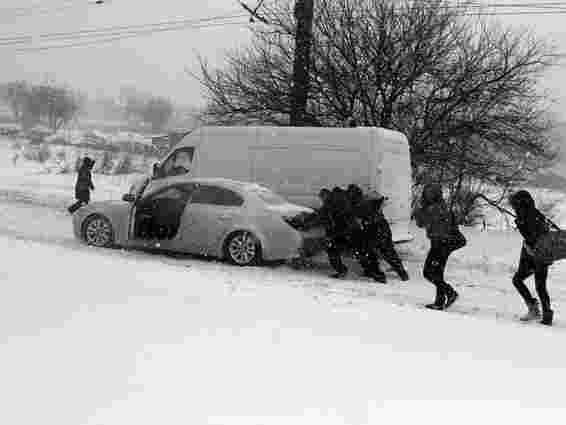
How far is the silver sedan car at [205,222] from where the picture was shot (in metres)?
10.4

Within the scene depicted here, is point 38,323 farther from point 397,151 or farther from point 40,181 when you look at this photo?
point 40,181

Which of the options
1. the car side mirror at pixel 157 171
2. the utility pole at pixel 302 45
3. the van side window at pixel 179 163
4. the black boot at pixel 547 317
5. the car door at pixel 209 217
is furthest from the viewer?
the utility pole at pixel 302 45

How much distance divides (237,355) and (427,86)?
13911mm

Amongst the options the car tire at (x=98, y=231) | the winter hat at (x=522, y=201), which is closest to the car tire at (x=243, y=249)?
the car tire at (x=98, y=231)

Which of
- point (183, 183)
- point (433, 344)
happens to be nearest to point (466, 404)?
point (433, 344)

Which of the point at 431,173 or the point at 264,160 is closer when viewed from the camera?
the point at 264,160

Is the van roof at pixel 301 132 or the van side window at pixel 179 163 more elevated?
the van roof at pixel 301 132

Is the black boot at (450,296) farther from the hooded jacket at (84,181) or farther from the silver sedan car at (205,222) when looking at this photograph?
the hooded jacket at (84,181)

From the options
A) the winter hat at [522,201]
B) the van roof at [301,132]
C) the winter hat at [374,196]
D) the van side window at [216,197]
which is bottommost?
the van side window at [216,197]

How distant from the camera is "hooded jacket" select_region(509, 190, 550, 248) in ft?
23.8

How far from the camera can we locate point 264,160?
12445mm

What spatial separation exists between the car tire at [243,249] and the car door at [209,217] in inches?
7.8

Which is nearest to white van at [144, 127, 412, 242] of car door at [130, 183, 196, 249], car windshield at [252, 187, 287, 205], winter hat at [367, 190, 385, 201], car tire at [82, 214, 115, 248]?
winter hat at [367, 190, 385, 201]

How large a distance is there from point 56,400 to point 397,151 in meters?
9.15
